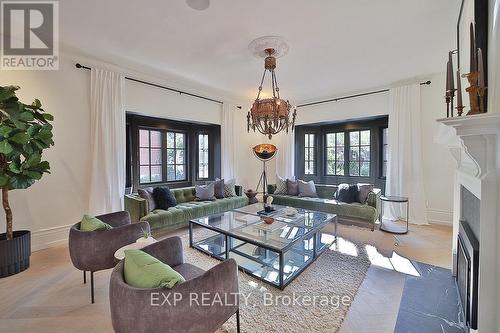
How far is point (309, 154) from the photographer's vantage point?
621cm

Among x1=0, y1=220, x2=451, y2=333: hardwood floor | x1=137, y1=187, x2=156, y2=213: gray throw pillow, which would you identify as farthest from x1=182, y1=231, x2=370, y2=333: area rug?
x1=137, y1=187, x2=156, y2=213: gray throw pillow

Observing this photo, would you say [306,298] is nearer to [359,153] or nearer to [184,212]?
[184,212]

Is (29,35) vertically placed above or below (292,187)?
above

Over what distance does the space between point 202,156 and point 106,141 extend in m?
2.33

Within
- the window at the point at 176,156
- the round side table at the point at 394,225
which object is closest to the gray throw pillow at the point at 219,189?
the window at the point at 176,156

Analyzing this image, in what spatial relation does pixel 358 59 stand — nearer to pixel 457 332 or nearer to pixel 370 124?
pixel 370 124

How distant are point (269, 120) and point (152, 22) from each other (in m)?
1.74

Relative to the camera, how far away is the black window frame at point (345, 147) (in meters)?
5.09

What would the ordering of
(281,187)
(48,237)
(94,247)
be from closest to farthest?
(94,247) → (48,237) → (281,187)

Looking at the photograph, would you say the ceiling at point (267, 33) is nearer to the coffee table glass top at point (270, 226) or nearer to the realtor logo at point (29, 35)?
the realtor logo at point (29, 35)

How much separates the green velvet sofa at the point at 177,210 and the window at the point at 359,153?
301cm

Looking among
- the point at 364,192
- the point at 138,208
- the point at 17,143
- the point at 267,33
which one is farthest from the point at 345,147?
the point at 17,143

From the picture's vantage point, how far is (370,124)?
17.1ft

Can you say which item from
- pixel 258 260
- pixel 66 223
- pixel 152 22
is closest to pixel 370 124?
pixel 258 260
